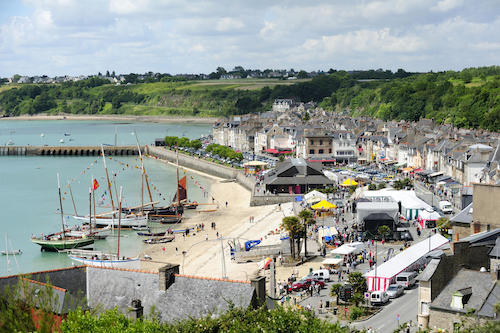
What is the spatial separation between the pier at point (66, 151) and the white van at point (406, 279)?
87918 millimetres

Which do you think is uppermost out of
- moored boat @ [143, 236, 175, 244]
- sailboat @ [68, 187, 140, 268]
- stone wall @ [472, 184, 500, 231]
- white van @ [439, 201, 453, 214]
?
stone wall @ [472, 184, 500, 231]

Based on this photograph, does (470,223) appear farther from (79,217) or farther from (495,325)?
(79,217)

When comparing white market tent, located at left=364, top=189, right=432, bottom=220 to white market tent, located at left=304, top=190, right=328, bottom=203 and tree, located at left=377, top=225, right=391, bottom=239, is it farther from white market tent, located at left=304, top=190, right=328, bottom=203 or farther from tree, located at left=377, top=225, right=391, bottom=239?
tree, located at left=377, top=225, right=391, bottom=239

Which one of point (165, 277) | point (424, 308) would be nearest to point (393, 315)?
point (424, 308)

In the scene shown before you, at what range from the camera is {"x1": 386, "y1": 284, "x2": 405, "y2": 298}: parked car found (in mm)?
24688

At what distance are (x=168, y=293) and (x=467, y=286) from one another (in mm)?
8012

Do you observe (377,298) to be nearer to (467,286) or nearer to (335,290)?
(335,290)

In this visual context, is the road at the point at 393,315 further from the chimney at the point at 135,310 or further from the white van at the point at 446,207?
the white van at the point at 446,207

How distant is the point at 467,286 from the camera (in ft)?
58.8

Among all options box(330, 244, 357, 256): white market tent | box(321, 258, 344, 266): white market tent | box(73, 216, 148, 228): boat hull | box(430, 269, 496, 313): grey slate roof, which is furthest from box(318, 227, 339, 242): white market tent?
box(430, 269, 496, 313): grey slate roof

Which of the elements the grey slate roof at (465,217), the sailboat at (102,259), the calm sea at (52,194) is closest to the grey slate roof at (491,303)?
the grey slate roof at (465,217)

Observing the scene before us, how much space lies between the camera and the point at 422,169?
2547 inches

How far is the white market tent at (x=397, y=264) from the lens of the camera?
84.4ft

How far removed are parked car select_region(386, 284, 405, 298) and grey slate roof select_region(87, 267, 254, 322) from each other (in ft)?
28.5
